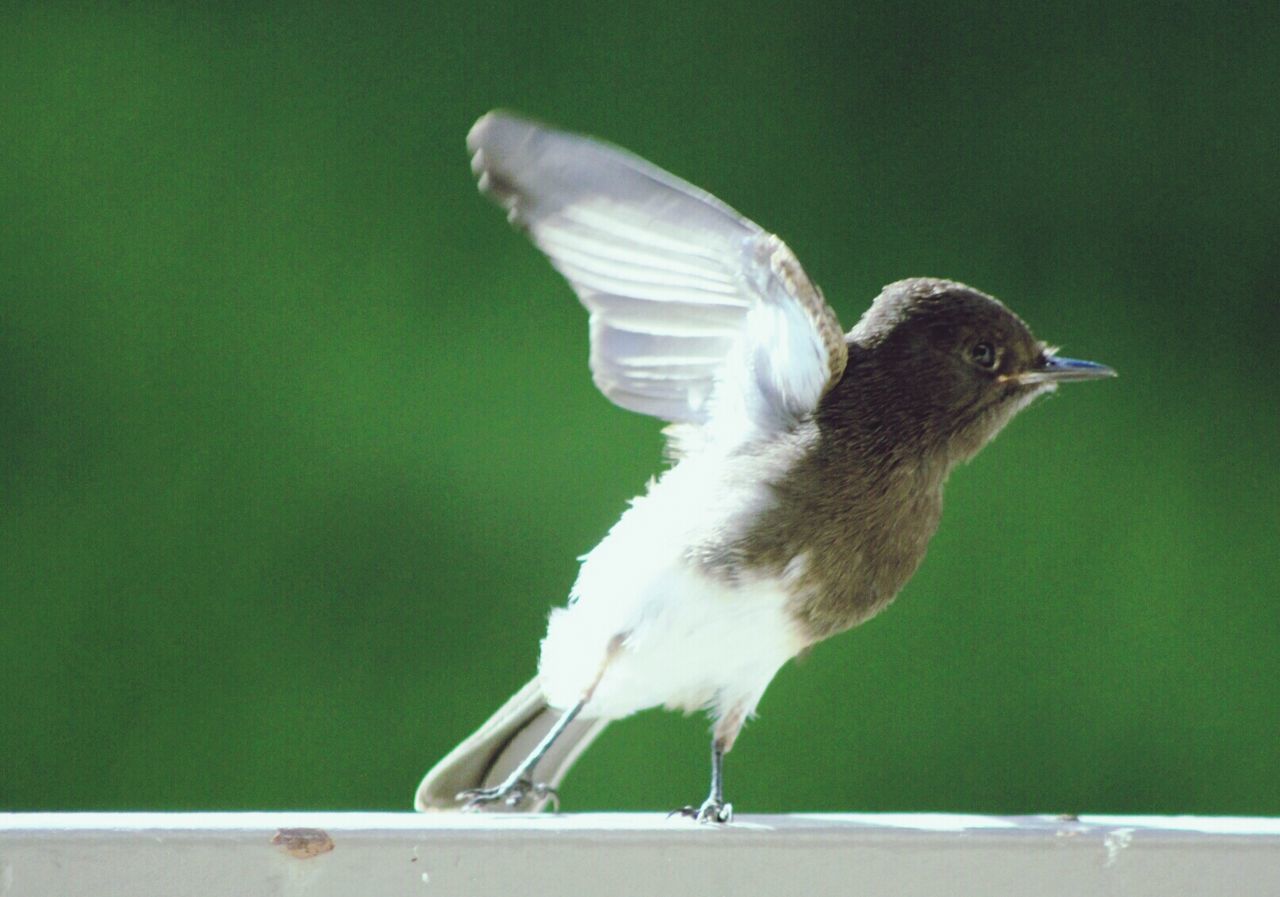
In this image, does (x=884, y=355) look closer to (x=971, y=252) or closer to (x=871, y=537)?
(x=871, y=537)

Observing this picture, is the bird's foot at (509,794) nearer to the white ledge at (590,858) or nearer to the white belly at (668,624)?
the white belly at (668,624)

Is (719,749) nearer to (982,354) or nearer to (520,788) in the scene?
(520,788)

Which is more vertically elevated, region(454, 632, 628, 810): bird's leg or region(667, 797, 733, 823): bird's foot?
region(667, 797, 733, 823): bird's foot

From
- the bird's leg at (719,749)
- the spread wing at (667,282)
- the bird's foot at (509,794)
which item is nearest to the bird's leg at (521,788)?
the bird's foot at (509,794)

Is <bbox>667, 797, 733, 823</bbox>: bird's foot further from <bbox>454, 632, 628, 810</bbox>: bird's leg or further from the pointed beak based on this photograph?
the pointed beak

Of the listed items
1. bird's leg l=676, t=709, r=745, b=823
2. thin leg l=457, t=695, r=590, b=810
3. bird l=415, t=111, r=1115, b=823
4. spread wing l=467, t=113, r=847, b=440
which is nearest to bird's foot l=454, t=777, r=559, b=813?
thin leg l=457, t=695, r=590, b=810

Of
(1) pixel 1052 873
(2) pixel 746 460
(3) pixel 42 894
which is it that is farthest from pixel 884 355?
(3) pixel 42 894

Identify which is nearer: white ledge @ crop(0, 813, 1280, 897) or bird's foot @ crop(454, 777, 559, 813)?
white ledge @ crop(0, 813, 1280, 897)

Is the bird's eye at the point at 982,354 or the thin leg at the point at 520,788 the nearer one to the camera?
the bird's eye at the point at 982,354
